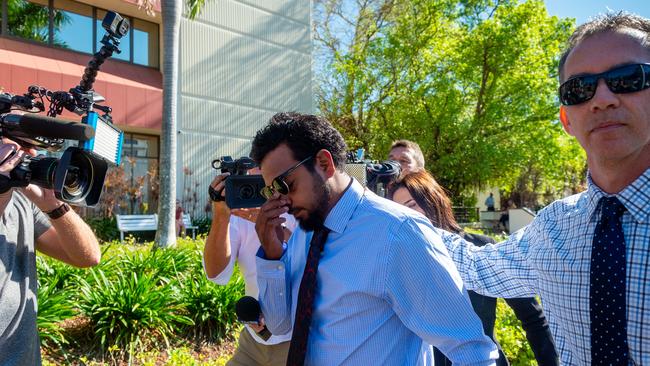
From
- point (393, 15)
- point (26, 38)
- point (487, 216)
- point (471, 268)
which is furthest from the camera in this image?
point (487, 216)

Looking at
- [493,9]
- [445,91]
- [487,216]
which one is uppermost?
[493,9]

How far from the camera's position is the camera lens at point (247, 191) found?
2.32m

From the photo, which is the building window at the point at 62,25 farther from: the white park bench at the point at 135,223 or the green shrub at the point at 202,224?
the green shrub at the point at 202,224

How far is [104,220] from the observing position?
14680 millimetres

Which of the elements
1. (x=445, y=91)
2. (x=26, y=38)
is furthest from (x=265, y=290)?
(x=445, y=91)

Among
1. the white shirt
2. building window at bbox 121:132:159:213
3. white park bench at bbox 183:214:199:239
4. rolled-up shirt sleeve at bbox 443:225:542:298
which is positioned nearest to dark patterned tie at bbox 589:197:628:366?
rolled-up shirt sleeve at bbox 443:225:542:298

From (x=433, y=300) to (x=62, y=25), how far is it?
16.8 metres

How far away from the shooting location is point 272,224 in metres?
1.98

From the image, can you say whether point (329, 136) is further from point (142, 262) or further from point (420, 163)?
point (142, 262)

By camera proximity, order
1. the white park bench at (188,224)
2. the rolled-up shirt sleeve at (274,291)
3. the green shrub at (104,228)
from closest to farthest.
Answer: the rolled-up shirt sleeve at (274,291) < the green shrub at (104,228) < the white park bench at (188,224)

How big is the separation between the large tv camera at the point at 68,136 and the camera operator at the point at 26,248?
0.20 ft

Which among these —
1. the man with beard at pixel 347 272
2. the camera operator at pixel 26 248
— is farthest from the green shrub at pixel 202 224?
the man with beard at pixel 347 272

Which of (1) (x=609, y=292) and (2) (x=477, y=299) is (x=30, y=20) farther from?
(1) (x=609, y=292)

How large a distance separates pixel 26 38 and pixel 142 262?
11670 millimetres
